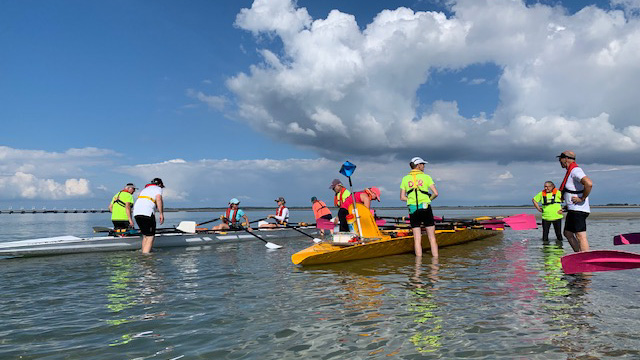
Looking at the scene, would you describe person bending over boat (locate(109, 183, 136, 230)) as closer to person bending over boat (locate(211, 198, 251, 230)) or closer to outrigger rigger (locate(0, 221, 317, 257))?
outrigger rigger (locate(0, 221, 317, 257))

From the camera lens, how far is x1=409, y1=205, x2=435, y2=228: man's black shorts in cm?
1010

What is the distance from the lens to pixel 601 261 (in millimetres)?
6367

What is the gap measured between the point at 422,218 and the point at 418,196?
62cm

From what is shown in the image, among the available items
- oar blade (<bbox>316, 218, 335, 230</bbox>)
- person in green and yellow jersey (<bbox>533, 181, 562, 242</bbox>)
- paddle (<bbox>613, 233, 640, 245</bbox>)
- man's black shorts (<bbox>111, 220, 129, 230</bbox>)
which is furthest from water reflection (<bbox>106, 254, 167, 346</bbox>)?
person in green and yellow jersey (<bbox>533, 181, 562, 242</bbox>)

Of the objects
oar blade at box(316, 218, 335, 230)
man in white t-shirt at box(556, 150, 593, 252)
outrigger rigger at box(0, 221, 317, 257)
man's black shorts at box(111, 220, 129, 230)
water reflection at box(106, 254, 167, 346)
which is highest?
man in white t-shirt at box(556, 150, 593, 252)

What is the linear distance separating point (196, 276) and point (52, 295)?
2661 mm

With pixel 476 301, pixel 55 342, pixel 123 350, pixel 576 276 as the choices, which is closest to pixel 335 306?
pixel 476 301

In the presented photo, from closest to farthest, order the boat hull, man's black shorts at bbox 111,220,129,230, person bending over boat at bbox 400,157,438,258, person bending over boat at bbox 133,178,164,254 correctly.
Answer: the boat hull < person bending over boat at bbox 400,157,438,258 < person bending over boat at bbox 133,178,164,254 < man's black shorts at bbox 111,220,129,230

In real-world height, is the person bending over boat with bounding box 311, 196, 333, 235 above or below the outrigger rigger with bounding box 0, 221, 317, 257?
above

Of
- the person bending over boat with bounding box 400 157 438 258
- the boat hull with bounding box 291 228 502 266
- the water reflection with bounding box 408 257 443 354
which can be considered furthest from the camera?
the person bending over boat with bounding box 400 157 438 258

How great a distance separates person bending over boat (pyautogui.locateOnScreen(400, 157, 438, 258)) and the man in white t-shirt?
298 centimetres

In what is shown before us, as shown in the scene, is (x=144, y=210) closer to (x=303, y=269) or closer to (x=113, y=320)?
(x=303, y=269)

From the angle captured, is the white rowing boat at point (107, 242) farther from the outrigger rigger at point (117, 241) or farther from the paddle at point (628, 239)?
the paddle at point (628, 239)

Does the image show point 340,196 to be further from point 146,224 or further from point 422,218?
point 146,224
